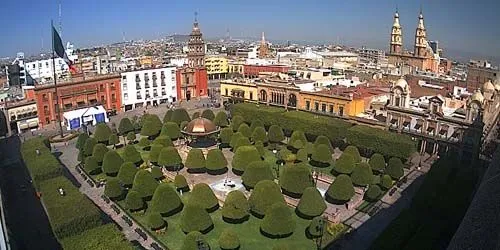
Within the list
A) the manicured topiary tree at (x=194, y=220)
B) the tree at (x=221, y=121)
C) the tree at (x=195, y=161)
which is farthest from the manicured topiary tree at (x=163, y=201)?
the tree at (x=221, y=121)

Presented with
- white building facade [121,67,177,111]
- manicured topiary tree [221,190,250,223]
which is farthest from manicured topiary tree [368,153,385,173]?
white building facade [121,67,177,111]

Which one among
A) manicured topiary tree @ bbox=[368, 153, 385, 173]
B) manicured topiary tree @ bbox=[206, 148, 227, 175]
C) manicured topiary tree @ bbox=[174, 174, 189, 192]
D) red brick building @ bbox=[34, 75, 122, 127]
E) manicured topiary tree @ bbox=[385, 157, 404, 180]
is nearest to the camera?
manicured topiary tree @ bbox=[174, 174, 189, 192]

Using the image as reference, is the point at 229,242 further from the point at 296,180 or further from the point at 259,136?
the point at 259,136

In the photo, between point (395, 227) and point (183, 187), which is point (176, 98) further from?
point (395, 227)

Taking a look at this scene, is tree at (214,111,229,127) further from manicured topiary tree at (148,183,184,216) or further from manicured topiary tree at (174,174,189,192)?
manicured topiary tree at (148,183,184,216)

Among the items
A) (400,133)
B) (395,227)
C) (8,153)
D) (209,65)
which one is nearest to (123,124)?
(8,153)

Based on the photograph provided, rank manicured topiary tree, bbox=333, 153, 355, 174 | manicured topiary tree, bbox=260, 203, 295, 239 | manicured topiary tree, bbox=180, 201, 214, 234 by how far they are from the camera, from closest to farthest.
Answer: manicured topiary tree, bbox=260, 203, 295, 239, manicured topiary tree, bbox=180, 201, 214, 234, manicured topiary tree, bbox=333, 153, 355, 174

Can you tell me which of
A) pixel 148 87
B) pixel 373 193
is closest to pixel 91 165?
pixel 373 193
